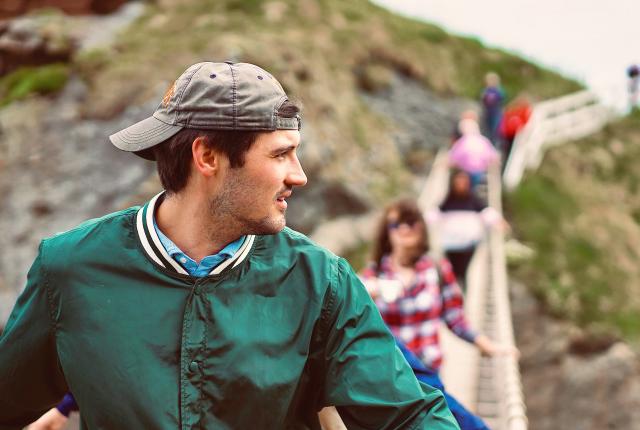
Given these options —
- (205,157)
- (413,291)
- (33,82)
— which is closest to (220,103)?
(205,157)

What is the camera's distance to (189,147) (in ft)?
5.91

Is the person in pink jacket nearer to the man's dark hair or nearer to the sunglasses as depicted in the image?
the sunglasses

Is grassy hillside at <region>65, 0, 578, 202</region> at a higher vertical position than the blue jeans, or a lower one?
lower

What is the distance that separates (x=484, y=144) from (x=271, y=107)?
947 centimetres

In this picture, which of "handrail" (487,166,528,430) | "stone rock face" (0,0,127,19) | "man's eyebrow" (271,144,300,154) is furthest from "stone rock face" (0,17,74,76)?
"man's eyebrow" (271,144,300,154)

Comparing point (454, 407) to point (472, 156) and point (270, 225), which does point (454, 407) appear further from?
point (472, 156)

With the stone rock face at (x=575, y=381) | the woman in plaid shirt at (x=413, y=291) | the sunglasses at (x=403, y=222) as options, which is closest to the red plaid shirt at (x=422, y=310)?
the woman in plaid shirt at (x=413, y=291)

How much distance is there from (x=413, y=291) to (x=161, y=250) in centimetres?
313

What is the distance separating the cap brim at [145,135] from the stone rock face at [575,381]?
43.4 ft

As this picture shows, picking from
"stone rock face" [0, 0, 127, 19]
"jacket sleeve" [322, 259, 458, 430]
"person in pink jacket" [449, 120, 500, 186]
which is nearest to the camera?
"jacket sleeve" [322, 259, 458, 430]

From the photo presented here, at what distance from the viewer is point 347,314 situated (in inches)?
70.2

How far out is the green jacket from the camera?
68.3 inches

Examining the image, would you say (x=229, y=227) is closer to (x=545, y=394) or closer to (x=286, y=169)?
(x=286, y=169)

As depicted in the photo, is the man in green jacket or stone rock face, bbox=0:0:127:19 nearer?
the man in green jacket
